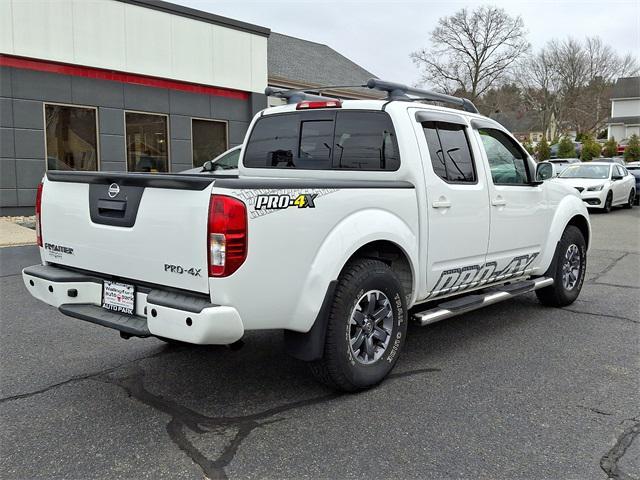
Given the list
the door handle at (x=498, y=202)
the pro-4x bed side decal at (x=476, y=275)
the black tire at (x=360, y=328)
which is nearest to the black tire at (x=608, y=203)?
the pro-4x bed side decal at (x=476, y=275)

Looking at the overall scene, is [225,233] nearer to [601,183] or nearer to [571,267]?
[571,267]

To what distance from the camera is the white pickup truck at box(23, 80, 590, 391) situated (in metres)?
3.23

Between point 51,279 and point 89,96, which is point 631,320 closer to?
point 51,279

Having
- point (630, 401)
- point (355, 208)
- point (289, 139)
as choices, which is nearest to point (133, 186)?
point (355, 208)

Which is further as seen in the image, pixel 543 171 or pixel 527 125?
pixel 527 125

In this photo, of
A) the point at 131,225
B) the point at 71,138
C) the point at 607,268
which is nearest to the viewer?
the point at 131,225

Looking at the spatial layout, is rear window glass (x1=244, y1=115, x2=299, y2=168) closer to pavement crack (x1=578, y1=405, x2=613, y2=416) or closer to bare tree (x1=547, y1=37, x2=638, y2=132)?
pavement crack (x1=578, y1=405, x2=613, y2=416)

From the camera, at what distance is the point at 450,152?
4.84m

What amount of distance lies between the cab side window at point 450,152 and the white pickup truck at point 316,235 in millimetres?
14

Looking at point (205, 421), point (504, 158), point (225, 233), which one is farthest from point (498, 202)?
point (205, 421)

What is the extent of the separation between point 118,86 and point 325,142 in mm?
12479

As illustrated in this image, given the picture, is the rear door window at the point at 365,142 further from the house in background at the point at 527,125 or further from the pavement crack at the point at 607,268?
the house in background at the point at 527,125

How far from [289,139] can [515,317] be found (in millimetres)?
2989

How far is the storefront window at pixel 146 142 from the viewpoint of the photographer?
1617 centimetres
